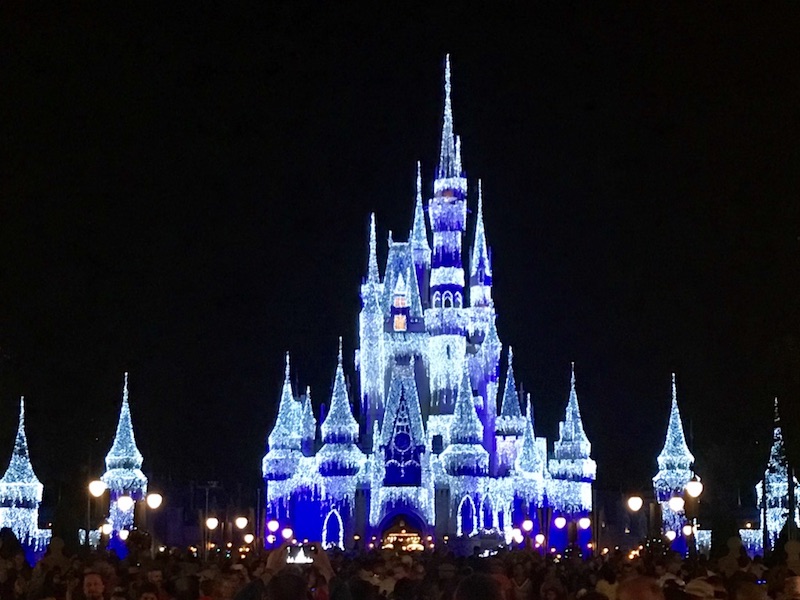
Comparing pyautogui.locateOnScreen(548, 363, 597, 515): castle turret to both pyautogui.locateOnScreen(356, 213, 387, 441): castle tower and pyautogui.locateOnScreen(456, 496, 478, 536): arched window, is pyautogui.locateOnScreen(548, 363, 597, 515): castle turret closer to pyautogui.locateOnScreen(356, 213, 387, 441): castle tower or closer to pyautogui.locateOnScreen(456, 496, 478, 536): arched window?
pyautogui.locateOnScreen(456, 496, 478, 536): arched window

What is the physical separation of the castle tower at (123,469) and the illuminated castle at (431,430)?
31.3 feet

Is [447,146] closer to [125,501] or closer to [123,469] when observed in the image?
[123,469]

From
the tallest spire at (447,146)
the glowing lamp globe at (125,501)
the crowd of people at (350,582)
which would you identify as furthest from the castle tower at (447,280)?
the crowd of people at (350,582)

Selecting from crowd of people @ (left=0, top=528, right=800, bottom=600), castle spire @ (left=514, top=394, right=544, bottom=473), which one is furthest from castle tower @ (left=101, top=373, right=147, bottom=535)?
crowd of people @ (left=0, top=528, right=800, bottom=600)

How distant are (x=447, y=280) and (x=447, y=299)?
3.04ft

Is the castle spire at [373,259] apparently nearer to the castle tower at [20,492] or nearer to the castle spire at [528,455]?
the castle spire at [528,455]

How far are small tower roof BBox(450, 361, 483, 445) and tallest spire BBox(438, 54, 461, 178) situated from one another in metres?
14.0

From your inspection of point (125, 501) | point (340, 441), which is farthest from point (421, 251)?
point (125, 501)

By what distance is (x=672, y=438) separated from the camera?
2628 inches

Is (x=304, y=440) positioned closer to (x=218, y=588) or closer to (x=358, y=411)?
(x=358, y=411)

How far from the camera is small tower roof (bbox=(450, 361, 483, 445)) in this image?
6675 centimetres

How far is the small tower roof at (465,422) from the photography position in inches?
2628

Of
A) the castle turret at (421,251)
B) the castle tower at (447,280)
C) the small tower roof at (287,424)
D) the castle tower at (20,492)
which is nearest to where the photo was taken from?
the castle tower at (20,492)

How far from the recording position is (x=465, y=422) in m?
66.8
